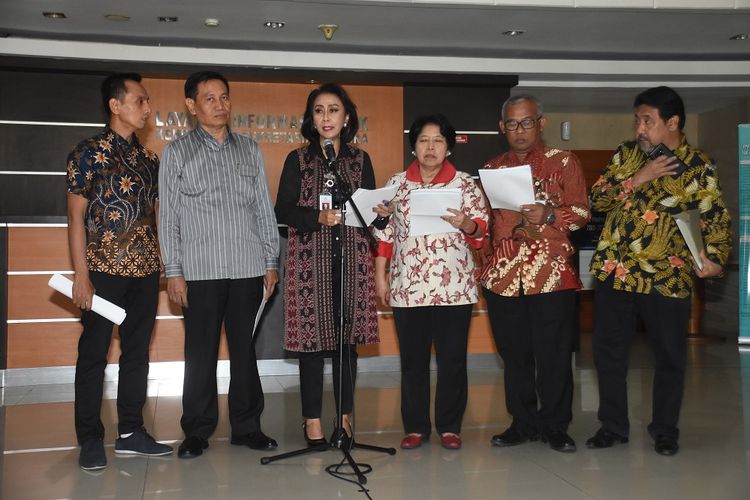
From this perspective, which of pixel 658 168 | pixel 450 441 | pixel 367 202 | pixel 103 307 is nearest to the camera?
pixel 367 202

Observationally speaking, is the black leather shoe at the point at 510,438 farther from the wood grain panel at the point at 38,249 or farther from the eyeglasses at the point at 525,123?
the wood grain panel at the point at 38,249

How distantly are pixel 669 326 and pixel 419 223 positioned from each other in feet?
4.23

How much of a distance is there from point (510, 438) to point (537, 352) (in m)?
0.47

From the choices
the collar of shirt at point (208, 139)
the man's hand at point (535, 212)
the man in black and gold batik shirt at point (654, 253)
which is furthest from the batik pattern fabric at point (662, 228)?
the collar of shirt at point (208, 139)

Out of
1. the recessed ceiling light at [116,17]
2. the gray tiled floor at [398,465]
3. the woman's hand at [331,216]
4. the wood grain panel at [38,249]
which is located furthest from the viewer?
the recessed ceiling light at [116,17]

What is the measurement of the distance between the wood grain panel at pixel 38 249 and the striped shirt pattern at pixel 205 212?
266 centimetres

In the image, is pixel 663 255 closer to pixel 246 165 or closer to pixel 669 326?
pixel 669 326

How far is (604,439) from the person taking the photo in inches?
156

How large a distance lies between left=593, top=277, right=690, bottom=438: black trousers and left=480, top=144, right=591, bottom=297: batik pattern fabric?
255mm

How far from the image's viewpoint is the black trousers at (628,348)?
12.6 ft

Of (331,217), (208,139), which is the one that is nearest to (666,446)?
(331,217)

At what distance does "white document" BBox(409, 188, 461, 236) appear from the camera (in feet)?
11.9

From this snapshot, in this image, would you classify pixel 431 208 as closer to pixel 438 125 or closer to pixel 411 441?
pixel 438 125

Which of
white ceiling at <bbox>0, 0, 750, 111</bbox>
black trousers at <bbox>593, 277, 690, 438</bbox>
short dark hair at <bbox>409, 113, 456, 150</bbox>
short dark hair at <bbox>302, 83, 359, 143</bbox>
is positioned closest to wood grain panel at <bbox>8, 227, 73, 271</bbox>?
white ceiling at <bbox>0, 0, 750, 111</bbox>
